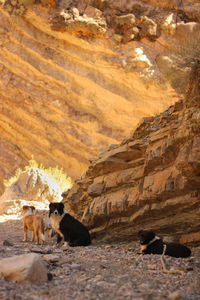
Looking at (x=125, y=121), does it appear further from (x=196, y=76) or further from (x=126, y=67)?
(x=196, y=76)

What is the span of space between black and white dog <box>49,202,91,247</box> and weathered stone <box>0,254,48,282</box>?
3688 mm

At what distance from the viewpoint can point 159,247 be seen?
6.53 m

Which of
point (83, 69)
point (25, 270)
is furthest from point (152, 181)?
point (83, 69)

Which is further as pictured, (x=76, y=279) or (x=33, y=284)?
(x=76, y=279)

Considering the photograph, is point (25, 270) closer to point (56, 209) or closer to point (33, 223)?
point (56, 209)

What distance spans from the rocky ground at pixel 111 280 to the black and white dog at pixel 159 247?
0.21m

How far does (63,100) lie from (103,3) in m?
5.06

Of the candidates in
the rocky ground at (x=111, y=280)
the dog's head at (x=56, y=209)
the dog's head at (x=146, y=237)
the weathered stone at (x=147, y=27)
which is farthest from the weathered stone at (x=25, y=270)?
the weathered stone at (x=147, y=27)

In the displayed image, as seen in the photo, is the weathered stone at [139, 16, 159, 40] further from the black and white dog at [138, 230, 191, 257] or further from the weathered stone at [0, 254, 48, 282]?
the weathered stone at [0, 254, 48, 282]

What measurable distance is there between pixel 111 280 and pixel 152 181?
4.02 metres

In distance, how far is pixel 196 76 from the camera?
7.78m

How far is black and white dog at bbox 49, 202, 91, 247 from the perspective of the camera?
790 centimetres

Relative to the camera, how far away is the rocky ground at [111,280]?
3.73m

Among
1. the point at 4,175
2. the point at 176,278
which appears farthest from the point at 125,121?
the point at 176,278
